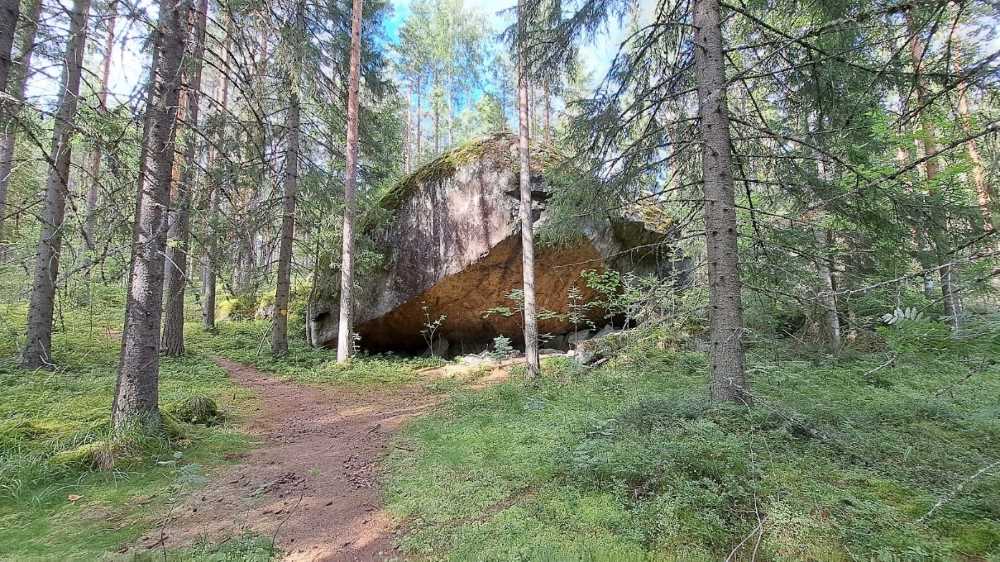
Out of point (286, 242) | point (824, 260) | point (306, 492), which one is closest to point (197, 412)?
→ point (306, 492)

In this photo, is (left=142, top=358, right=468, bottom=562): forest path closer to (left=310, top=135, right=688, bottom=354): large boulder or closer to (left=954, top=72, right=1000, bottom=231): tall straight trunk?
(left=954, top=72, right=1000, bottom=231): tall straight trunk

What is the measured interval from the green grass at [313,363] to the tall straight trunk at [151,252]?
15.7 feet

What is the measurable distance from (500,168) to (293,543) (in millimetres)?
9534

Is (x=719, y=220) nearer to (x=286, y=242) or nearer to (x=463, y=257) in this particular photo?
(x=463, y=257)

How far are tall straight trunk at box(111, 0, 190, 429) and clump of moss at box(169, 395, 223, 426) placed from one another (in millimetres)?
896

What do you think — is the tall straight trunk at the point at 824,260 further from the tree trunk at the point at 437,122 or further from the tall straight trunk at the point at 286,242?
the tree trunk at the point at 437,122

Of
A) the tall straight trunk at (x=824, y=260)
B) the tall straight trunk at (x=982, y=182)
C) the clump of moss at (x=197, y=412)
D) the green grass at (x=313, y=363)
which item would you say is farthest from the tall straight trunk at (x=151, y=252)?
the tall straight trunk at (x=982, y=182)

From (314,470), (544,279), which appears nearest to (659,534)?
(314,470)

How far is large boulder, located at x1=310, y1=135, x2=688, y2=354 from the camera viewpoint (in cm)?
1127

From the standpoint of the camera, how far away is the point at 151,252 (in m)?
4.79

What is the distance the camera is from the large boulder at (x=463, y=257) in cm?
1127

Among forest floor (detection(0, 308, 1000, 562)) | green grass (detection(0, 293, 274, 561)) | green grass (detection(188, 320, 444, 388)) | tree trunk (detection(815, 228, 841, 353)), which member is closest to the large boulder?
green grass (detection(188, 320, 444, 388))

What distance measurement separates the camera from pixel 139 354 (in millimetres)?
4777

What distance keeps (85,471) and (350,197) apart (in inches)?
319
